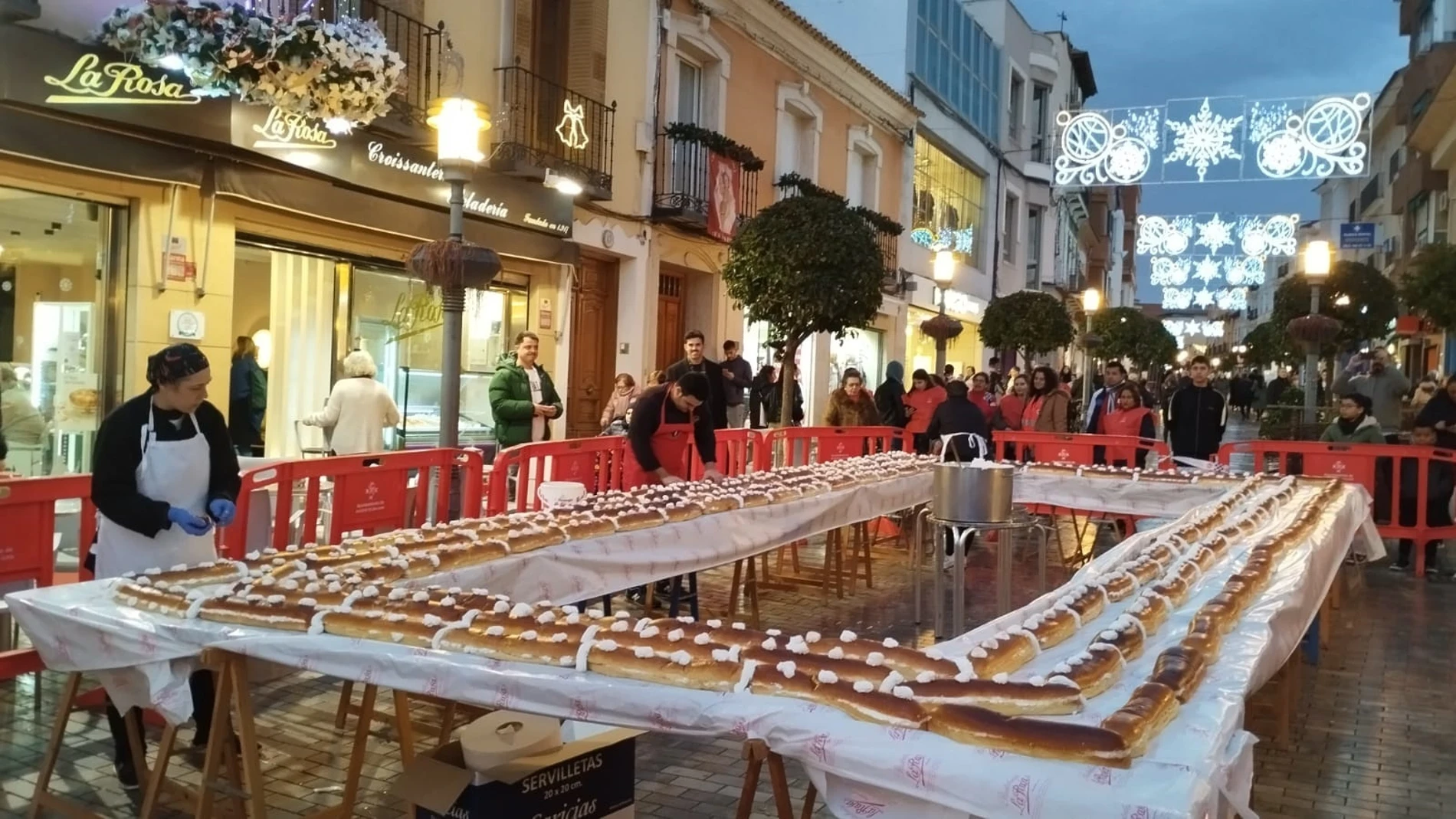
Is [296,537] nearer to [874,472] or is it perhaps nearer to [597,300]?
[874,472]

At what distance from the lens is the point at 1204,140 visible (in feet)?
52.0

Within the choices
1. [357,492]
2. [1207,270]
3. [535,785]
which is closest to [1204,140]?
[357,492]

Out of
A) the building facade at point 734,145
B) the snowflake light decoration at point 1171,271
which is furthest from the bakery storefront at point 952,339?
the snowflake light decoration at point 1171,271

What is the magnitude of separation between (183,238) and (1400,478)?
10725 millimetres

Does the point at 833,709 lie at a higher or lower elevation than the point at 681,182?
lower

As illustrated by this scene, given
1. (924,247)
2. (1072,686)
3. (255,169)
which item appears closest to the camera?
(1072,686)

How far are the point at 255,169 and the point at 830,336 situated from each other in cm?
1325

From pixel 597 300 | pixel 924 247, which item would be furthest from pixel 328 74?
pixel 924 247

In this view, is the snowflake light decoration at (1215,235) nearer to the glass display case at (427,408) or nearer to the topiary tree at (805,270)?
the topiary tree at (805,270)

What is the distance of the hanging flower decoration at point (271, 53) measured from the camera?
682 centimetres

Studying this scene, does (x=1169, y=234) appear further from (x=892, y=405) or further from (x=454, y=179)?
(x=454, y=179)

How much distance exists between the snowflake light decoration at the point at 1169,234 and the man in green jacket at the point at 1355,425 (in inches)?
659

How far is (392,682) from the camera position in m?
3.09

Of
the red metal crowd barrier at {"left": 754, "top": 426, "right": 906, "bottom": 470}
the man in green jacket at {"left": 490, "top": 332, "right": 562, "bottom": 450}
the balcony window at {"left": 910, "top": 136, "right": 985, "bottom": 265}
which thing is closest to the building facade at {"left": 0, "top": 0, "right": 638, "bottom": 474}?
the man in green jacket at {"left": 490, "top": 332, "right": 562, "bottom": 450}
